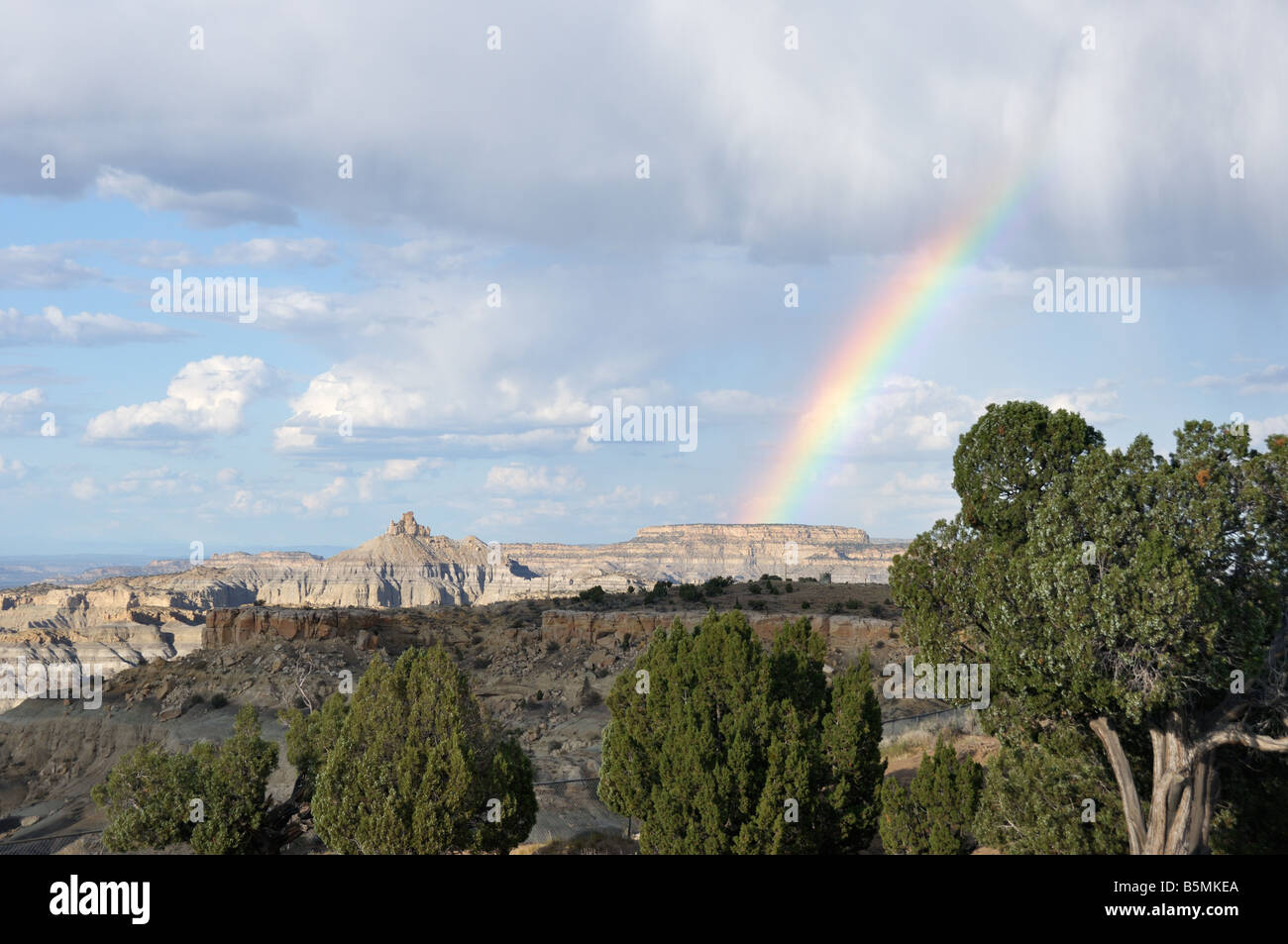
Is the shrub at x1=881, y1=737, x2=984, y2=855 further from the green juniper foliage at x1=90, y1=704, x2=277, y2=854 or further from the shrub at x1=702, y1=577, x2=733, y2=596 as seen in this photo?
the shrub at x1=702, y1=577, x2=733, y2=596

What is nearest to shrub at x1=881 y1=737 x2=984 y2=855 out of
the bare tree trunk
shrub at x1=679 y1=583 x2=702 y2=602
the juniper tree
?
the juniper tree

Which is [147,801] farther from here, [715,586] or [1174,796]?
[715,586]

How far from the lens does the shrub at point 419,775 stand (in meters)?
15.9

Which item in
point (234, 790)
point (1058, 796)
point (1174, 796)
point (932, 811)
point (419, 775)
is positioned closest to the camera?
point (1174, 796)

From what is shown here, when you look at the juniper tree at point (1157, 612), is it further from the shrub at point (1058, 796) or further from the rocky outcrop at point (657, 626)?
the rocky outcrop at point (657, 626)

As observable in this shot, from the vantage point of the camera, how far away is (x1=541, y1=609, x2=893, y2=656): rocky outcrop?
143ft

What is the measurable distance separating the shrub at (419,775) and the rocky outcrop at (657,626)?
27115 millimetres

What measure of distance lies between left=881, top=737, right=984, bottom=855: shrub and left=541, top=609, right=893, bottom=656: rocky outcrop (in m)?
25.6

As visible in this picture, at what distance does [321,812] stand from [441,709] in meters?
2.68

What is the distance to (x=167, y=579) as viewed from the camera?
172750 mm

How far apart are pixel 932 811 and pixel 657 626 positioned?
106 ft

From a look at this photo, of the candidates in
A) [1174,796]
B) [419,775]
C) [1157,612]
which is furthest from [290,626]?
[1157,612]

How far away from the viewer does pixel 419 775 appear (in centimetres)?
1634
